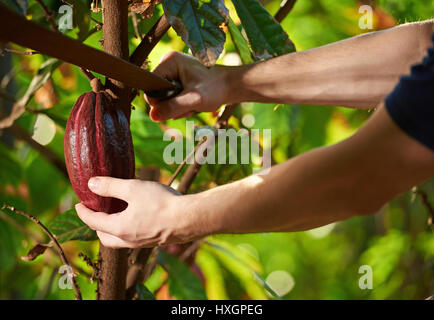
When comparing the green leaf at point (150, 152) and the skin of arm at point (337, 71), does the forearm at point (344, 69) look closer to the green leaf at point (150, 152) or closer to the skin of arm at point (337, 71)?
the skin of arm at point (337, 71)

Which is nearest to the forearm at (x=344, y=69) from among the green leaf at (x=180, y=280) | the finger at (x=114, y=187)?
the finger at (x=114, y=187)

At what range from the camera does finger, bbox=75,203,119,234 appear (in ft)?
1.68

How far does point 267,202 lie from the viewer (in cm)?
43

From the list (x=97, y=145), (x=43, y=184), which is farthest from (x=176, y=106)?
(x=43, y=184)

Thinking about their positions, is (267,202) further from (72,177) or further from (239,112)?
(239,112)

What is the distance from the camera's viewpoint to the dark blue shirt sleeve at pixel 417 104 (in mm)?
380

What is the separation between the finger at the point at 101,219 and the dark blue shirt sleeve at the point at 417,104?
0.28 m

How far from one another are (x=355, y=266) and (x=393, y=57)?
0.91 meters

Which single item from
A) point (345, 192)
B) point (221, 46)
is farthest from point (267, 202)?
point (221, 46)

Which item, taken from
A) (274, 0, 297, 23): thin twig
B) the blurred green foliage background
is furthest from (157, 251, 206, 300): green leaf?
(274, 0, 297, 23): thin twig

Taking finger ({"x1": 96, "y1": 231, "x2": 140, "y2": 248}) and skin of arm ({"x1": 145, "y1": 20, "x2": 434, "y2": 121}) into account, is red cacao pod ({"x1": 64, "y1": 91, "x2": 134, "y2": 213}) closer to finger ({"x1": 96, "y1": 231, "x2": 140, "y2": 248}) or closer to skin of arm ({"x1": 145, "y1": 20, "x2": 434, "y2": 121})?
finger ({"x1": 96, "y1": 231, "x2": 140, "y2": 248})

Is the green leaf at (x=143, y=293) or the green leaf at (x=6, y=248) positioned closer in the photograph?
the green leaf at (x=143, y=293)

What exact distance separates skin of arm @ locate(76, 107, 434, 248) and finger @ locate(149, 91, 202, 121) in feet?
0.46

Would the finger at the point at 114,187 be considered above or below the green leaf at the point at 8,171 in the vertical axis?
below
